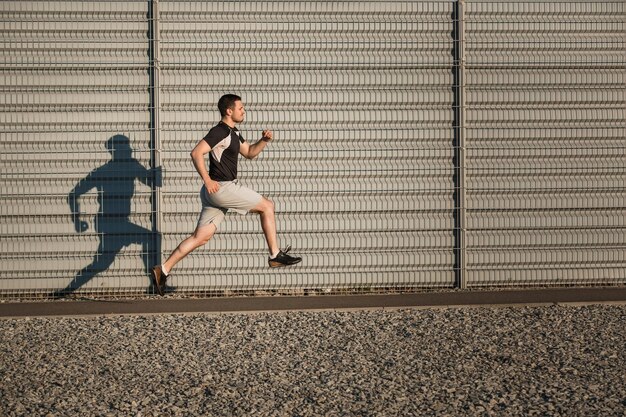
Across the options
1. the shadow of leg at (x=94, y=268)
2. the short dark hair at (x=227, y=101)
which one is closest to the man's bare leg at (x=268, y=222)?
the short dark hair at (x=227, y=101)

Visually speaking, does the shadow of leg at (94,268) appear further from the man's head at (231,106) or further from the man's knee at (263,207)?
the man's head at (231,106)

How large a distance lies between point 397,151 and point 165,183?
2.55 metres

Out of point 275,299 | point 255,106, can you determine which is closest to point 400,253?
point 275,299

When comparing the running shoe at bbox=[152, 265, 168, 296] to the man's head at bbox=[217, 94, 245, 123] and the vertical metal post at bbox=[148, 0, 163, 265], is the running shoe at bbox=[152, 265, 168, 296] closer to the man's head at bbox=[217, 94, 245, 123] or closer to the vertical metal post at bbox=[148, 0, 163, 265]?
the vertical metal post at bbox=[148, 0, 163, 265]

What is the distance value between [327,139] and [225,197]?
6.14 ft

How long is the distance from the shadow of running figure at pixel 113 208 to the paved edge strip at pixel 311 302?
464mm

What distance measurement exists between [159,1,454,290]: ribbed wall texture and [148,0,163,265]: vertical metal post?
0.27 feet

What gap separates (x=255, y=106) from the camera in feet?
35.8

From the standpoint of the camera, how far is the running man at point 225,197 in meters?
9.50

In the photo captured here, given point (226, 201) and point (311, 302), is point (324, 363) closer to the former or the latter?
point (226, 201)

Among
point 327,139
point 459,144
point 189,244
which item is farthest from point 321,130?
point 189,244

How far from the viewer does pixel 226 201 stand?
31.2 ft

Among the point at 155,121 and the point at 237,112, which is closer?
the point at 237,112

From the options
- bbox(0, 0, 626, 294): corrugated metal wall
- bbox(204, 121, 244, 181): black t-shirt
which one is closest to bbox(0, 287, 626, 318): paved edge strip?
bbox(0, 0, 626, 294): corrugated metal wall
